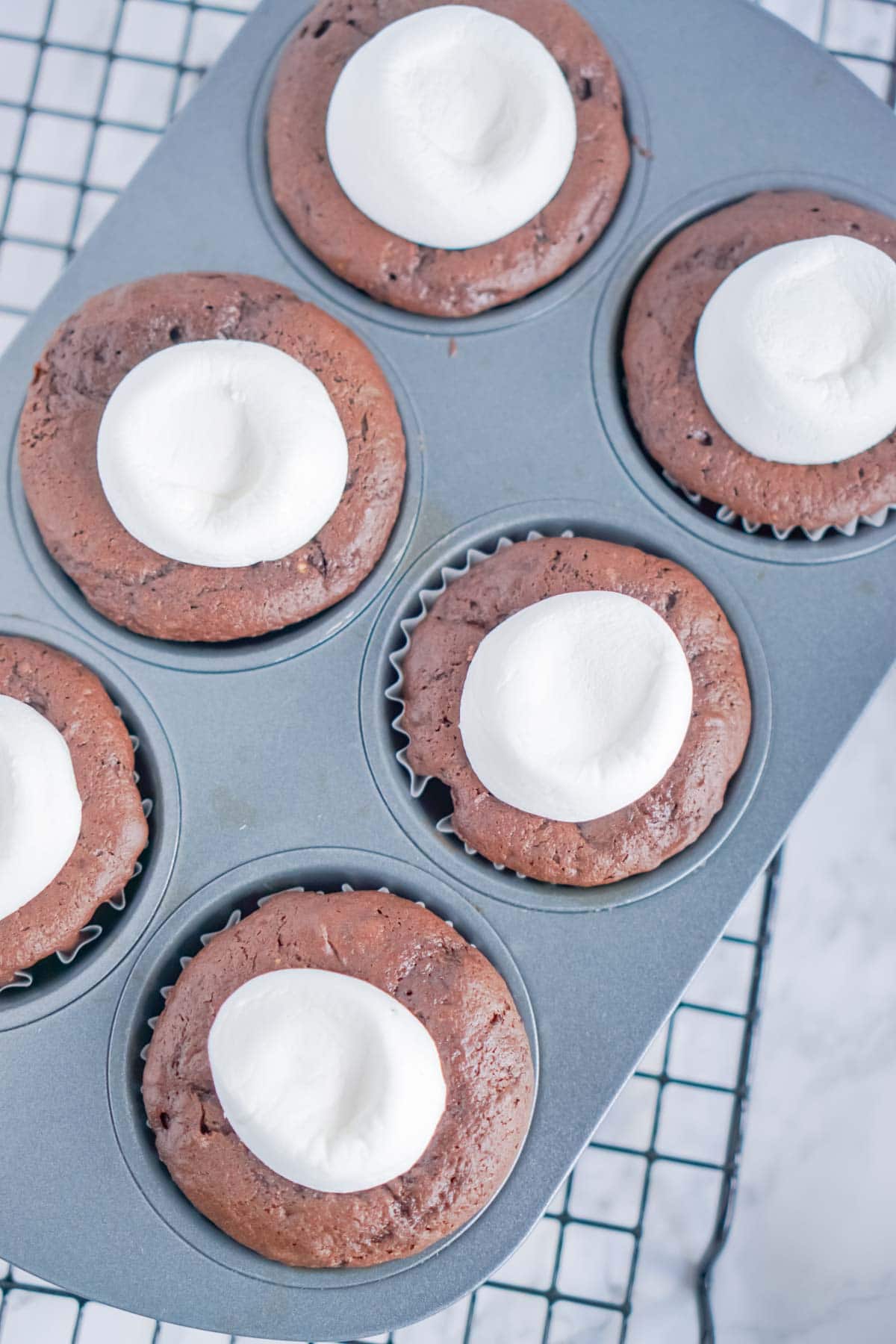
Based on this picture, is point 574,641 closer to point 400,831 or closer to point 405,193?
point 400,831

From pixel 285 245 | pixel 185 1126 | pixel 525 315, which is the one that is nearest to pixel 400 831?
pixel 185 1126

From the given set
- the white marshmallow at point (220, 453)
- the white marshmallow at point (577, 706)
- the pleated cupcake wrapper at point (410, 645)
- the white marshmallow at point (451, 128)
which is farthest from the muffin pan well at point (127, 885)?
the white marshmallow at point (451, 128)

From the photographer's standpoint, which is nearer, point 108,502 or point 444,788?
point 108,502

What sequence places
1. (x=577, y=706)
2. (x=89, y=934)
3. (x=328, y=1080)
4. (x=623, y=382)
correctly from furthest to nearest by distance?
(x=623, y=382), (x=89, y=934), (x=577, y=706), (x=328, y=1080)

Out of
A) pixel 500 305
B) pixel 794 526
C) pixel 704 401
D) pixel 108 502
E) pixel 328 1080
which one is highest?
pixel 500 305

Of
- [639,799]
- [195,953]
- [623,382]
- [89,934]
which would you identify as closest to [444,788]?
[639,799]

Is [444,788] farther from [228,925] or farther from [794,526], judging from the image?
[794,526]
